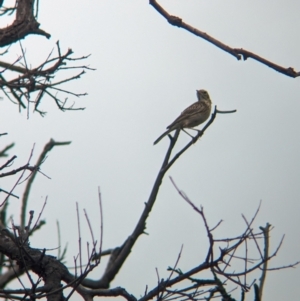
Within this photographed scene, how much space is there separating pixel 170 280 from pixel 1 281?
5048 millimetres

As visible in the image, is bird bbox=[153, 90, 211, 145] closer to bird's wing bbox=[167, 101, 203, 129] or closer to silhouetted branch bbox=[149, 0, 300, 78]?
bird's wing bbox=[167, 101, 203, 129]

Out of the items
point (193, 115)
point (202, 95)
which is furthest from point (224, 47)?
point (202, 95)

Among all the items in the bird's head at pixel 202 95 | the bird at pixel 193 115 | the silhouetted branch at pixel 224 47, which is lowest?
the silhouetted branch at pixel 224 47

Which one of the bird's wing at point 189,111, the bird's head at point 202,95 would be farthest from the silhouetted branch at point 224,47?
the bird's head at point 202,95

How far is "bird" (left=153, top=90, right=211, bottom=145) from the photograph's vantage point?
8992 millimetres

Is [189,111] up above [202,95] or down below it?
below

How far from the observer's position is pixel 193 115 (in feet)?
31.1

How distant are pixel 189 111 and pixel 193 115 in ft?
0.31

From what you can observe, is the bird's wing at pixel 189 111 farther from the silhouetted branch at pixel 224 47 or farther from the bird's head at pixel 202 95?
the silhouetted branch at pixel 224 47

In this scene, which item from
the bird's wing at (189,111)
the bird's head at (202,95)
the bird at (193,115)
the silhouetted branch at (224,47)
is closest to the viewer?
the silhouetted branch at (224,47)

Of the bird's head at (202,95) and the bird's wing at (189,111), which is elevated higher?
the bird's head at (202,95)

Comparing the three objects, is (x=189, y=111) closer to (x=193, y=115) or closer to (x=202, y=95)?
(x=193, y=115)

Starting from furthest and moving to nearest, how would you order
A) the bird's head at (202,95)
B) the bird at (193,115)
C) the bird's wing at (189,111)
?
the bird's head at (202,95) → the bird's wing at (189,111) → the bird at (193,115)

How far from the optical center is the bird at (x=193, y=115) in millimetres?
8992
